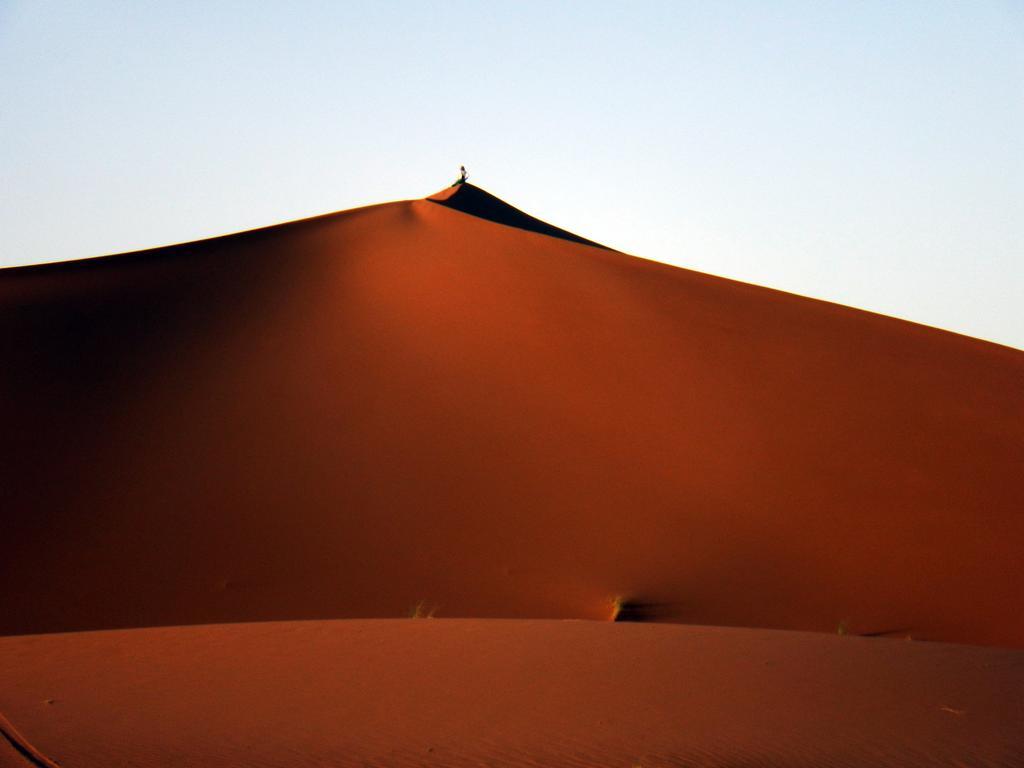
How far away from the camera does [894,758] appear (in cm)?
563

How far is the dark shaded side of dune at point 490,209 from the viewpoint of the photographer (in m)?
27.0

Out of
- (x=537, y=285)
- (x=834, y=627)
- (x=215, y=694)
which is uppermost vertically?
(x=537, y=285)

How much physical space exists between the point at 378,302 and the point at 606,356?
10.2 feet

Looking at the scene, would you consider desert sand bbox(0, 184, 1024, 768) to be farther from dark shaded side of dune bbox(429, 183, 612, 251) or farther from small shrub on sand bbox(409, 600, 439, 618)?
dark shaded side of dune bbox(429, 183, 612, 251)

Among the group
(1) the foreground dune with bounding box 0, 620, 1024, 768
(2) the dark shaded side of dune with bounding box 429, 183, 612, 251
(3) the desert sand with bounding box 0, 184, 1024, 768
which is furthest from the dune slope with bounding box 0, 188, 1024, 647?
(2) the dark shaded side of dune with bounding box 429, 183, 612, 251

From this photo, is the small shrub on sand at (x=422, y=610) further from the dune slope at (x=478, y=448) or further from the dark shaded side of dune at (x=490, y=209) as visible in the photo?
the dark shaded side of dune at (x=490, y=209)

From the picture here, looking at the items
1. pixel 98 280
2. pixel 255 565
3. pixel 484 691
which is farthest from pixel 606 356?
pixel 484 691

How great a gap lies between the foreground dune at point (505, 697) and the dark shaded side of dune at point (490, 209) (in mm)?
18652

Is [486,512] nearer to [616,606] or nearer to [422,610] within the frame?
[422,610]

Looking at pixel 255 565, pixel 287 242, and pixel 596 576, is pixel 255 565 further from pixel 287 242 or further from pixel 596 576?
pixel 287 242

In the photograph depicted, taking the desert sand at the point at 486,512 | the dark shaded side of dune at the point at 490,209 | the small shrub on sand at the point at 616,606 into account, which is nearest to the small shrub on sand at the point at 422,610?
the desert sand at the point at 486,512

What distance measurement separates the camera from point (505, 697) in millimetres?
6566

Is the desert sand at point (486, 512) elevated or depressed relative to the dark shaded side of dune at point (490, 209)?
depressed

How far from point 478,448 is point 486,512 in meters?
1.26
